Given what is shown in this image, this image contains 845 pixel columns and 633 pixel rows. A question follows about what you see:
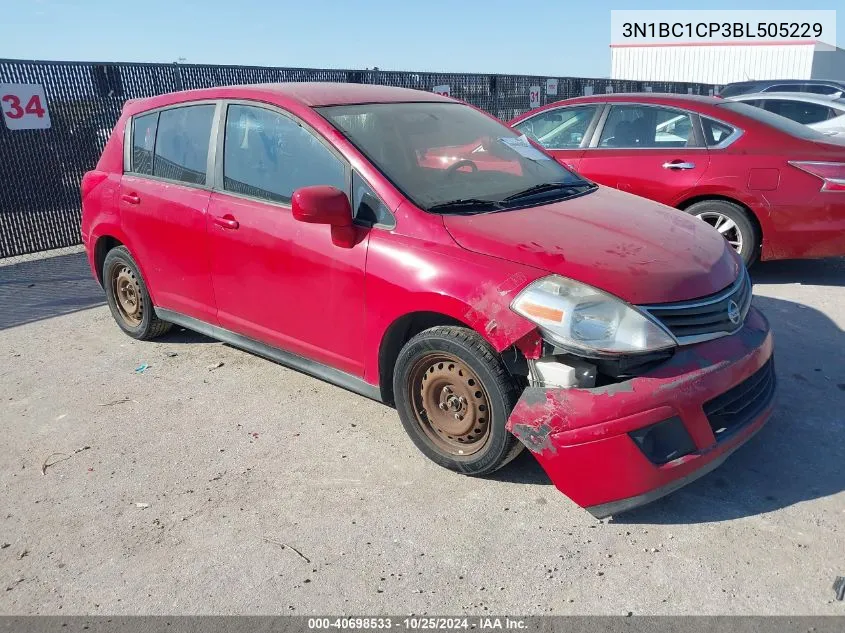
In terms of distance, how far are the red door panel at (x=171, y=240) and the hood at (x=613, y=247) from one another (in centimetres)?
176

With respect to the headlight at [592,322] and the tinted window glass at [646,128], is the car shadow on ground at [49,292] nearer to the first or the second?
the headlight at [592,322]

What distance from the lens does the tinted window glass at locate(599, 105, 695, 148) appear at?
20.1 ft

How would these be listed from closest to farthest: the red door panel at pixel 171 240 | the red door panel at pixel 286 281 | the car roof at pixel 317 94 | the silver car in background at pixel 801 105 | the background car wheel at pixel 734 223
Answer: the red door panel at pixel 286 281, the car roof at pixel 317 94, the red door panel at pixel 171 240, the background car wheel at pixel 734 223, the silver car in background at pixel 801 105

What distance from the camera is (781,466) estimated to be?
320cm

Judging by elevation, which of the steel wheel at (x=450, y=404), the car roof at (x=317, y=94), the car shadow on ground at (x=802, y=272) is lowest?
the car shadow on ground at (x=802, y=272)

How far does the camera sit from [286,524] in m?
2.95

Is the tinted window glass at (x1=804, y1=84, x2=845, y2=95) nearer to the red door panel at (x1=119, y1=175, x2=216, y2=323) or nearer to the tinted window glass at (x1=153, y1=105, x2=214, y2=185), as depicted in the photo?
the tinted window glass at (x1=153, y1=105, x2=214, y2=185)

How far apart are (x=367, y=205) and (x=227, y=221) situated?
100 cm

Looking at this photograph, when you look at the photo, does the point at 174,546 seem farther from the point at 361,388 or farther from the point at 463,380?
the point at 463,380

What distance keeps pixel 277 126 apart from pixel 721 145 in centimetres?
396

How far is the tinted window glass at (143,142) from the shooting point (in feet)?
15.3

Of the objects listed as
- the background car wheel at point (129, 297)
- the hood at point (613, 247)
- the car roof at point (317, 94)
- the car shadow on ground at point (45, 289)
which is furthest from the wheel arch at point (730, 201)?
the car shadow on ground at point (45, 289)

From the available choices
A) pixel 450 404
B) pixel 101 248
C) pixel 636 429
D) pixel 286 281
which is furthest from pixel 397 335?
pixel 101 248

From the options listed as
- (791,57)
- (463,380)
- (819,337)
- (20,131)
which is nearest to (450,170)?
(463,380)
